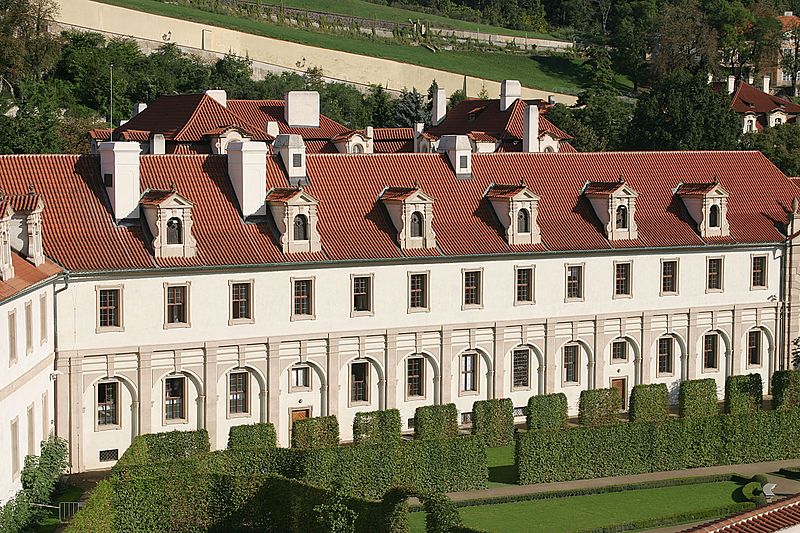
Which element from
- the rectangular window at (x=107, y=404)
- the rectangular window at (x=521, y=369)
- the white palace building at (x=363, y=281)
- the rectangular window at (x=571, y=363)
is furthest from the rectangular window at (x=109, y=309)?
the rectangular window at (x=571, y=363)

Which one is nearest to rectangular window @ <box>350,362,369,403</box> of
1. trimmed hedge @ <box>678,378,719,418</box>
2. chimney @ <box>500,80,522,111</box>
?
trimmed hedge @ <box>678,378,719,418</box>

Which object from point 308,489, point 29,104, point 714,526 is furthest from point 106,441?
point 29,104

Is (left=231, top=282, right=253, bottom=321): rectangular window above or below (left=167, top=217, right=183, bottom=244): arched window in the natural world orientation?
below

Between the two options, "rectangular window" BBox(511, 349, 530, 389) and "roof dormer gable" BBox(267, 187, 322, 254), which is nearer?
"roof dormer gable" BBox(267, 187, 322, 254)

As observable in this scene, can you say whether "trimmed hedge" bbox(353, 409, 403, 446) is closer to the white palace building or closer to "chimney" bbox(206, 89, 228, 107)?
the white palace building

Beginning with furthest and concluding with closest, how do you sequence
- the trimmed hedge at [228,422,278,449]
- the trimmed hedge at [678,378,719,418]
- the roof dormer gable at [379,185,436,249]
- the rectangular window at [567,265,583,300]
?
the rectangular window at [567,265,583,300]
the trimmed hedge at [678,378,719,418]
the roof dormer gable at [379,185,436,249]
the trimmed hedge at [228,422,278,449]

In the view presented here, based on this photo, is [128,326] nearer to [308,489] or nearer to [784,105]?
[308,489]

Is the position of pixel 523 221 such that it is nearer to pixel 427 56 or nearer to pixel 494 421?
pixel 494 421
